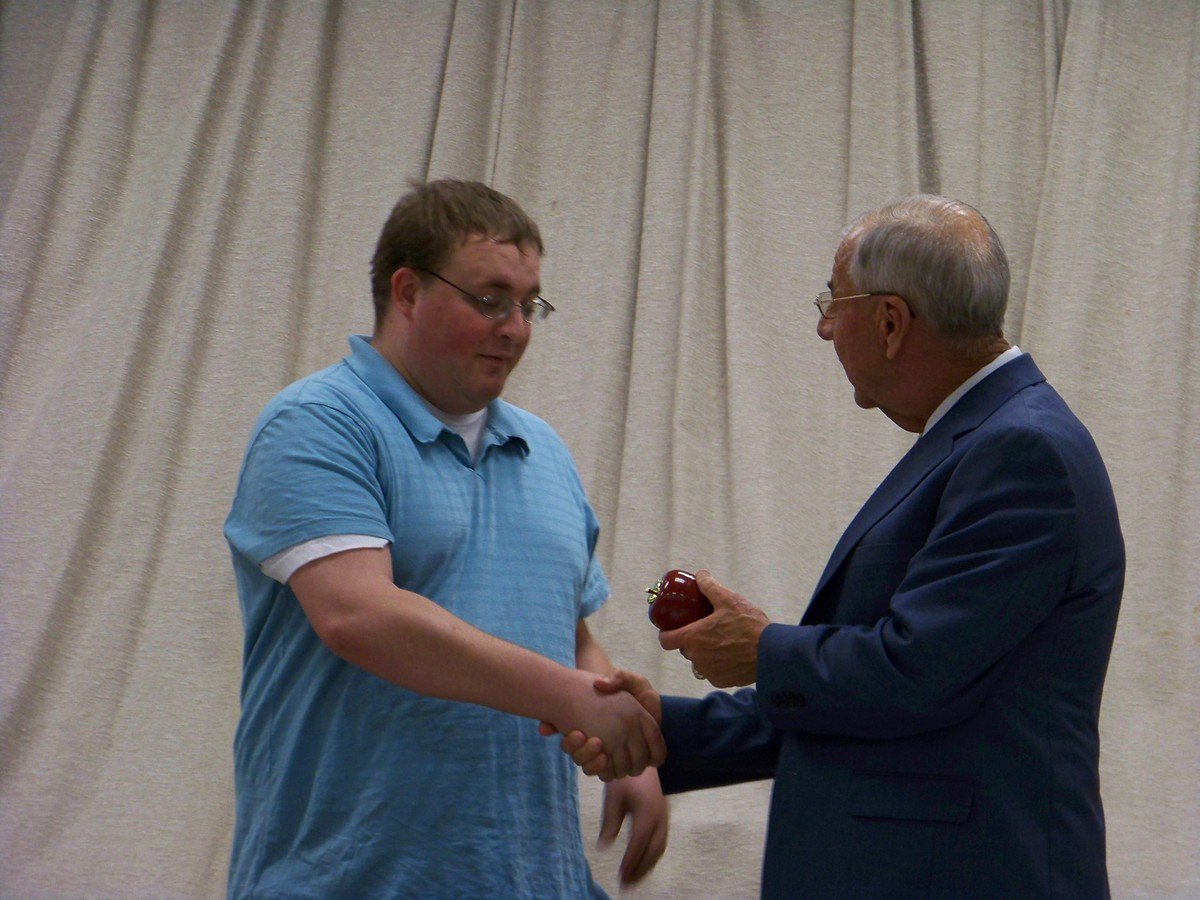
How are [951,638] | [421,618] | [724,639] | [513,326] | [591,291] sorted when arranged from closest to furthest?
1. [951,638]
2. [421,618]
3. [724,639]
4. [513,326]
5. [591,291]

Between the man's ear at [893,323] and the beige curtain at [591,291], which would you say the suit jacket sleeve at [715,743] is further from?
the beige curtain at [591,291]

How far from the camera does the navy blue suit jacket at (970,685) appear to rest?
146 centimetres

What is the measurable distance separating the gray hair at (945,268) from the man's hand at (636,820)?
82cm

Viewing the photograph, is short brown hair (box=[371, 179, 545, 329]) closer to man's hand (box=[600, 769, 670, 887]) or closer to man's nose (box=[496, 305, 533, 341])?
man's nose (box=[496, 305, 533, 341])

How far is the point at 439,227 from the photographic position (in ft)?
6.17

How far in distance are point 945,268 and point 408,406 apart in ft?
2.46

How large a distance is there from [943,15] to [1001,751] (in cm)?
250

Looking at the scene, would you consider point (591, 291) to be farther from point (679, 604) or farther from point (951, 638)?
point (951, 638)

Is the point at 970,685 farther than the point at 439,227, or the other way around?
the point at 439,227

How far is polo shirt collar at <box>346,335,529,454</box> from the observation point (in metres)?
1.77

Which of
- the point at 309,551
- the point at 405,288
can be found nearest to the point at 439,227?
the point at 405,288

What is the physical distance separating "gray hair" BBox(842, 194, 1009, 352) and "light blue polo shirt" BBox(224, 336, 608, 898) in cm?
61

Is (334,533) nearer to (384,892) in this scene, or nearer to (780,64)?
(384,892)

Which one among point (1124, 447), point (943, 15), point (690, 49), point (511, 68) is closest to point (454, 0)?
point (511, 68)
